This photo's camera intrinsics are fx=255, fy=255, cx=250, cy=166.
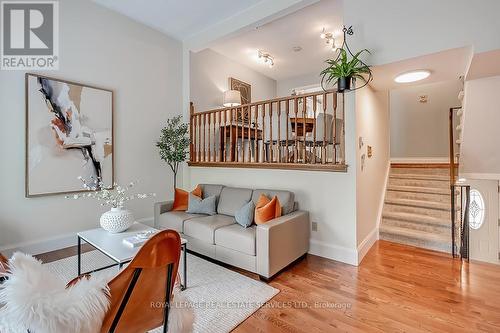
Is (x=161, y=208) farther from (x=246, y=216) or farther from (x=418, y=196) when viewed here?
(x=418, y=196)

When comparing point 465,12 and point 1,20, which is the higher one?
point 1,20

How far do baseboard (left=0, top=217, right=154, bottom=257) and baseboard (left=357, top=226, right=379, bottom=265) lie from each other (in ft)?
12.0

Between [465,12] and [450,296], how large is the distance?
2.51 metres

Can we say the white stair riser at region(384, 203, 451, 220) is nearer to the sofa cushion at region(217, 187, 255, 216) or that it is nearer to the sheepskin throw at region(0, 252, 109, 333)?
the sofa cushion at region(217, 187, 255, 216)

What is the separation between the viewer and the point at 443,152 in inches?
222

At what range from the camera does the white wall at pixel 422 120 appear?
221 inches

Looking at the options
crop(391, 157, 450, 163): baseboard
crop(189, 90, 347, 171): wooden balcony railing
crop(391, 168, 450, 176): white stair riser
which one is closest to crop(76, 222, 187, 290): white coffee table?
crop(189, 90, 347, 171): wooden balcony railing

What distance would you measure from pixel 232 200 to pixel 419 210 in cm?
295

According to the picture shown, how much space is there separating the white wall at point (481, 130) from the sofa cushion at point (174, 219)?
3.87 meters

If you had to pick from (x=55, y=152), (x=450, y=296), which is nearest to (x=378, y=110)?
(x=450, y=296)

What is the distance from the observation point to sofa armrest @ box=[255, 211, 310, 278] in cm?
242

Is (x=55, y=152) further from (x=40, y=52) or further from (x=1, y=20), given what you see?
(x=1, y=20)

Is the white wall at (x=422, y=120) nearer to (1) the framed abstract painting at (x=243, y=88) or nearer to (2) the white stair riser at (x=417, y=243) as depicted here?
(2) the white stair riser at (x=417, y=243)

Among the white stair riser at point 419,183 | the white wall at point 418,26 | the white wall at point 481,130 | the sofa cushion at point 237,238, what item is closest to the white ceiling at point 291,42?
the white wall at point 418,26
